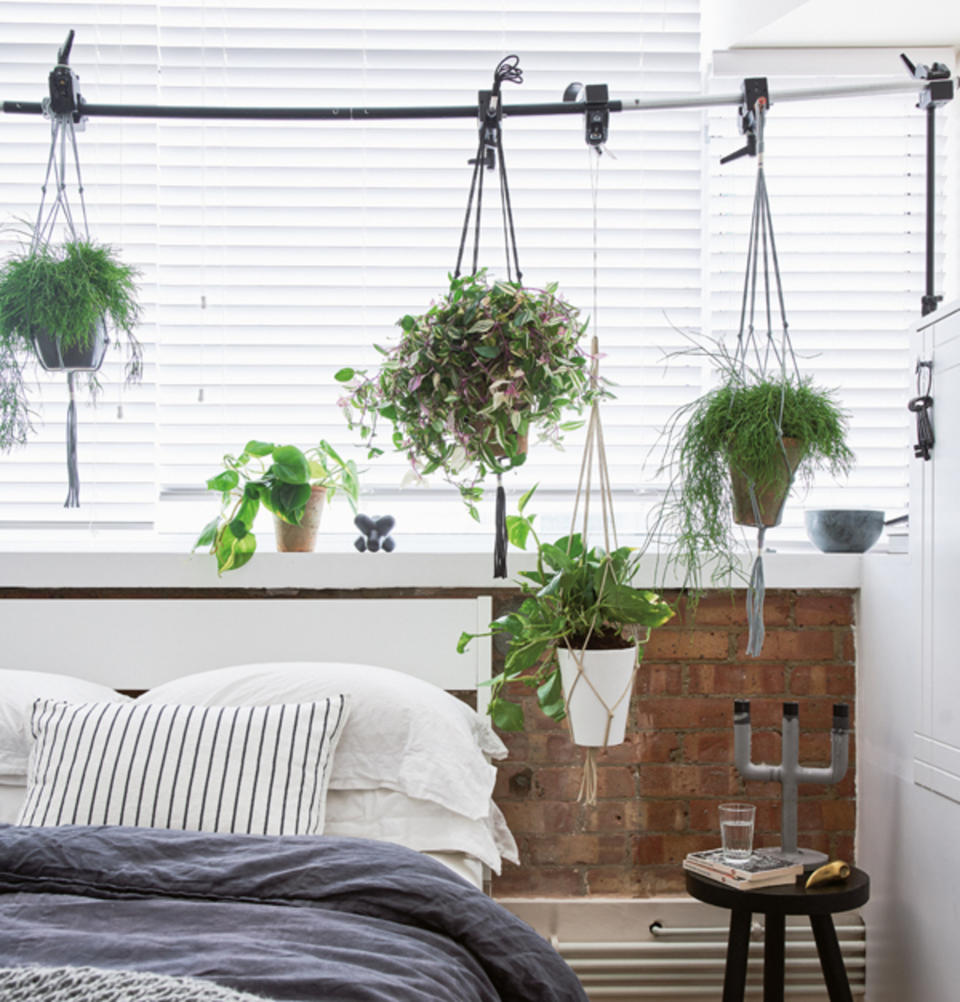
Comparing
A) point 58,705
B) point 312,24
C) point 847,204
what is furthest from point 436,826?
point 312,24

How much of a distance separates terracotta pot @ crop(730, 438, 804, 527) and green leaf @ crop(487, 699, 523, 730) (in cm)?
62

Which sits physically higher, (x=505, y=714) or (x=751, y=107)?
(x=751, y=107)

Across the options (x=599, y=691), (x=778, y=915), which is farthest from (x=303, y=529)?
(x=778, y=915)

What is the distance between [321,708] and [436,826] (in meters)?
0.31

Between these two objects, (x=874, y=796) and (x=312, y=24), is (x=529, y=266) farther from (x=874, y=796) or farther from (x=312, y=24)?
(x=874, y=796)

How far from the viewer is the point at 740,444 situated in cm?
192

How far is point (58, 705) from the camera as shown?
1.87 meters

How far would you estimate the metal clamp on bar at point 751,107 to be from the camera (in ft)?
6.18

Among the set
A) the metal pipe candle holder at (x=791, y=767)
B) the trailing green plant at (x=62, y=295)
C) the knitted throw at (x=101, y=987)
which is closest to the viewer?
the knitted throw at (x=101, y=987)

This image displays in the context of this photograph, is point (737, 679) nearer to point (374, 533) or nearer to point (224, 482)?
point (374, 533)

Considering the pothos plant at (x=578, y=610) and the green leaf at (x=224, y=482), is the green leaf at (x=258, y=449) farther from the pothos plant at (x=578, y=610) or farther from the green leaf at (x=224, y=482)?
the pothos plant at (x=578, y=610)

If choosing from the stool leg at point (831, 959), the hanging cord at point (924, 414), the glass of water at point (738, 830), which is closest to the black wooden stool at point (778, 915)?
the stool leg at point (831, 959)

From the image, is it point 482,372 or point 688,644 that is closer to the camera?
point 482,372

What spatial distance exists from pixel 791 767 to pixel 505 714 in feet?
2.05
